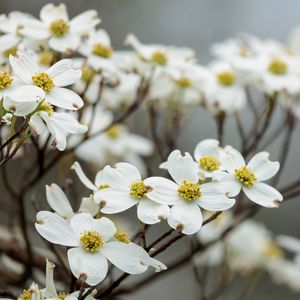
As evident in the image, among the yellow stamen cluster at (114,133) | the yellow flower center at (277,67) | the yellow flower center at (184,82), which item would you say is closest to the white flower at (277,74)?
the yellow flower center at (277,67)

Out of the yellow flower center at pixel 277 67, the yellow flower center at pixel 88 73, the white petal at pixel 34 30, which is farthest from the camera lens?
the yellow flower center at pixel 277 67

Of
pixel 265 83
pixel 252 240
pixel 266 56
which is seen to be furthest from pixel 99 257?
pixel 252 240

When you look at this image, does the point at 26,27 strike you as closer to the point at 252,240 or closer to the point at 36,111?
the point at 36,111

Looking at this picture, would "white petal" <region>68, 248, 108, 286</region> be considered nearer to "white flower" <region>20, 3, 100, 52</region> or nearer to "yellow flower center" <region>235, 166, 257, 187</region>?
"yellow flower center" <region>235, 166, 257, 187</region>

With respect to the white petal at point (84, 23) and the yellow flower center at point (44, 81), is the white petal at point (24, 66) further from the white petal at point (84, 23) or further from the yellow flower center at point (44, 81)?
the white petal at point (84, 23)

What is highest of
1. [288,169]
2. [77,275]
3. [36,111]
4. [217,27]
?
[36,111]

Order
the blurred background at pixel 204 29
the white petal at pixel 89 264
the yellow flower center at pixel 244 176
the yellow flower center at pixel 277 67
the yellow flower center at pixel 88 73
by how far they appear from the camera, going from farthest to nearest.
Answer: the blurred background at pixel 204 29
the yellow flower center at pixel 277 67
the yellow flower center at pixel 88 73
the yellow flower center at pixel 244 176
the white petal at pixel 89 264
